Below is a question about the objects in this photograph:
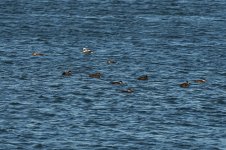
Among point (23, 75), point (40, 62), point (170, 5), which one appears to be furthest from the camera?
point (170, 5)

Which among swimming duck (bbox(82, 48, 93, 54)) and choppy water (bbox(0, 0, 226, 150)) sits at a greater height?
swimming duck (bbox(82, 48, 93, 54))

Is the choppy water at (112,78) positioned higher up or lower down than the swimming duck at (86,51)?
lower down

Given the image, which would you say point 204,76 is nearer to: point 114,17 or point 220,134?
point 220,134

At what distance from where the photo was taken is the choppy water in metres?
68.5

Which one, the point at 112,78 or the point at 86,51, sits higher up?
the point at 86,51

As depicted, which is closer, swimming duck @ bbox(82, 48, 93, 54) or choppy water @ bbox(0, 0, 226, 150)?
choppy water @ bbox(0, 0, 226, 150)

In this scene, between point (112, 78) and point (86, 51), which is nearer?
point (112, 78)

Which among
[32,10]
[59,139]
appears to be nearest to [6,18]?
[32,10]

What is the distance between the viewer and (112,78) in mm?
89562

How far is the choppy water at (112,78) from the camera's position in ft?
225

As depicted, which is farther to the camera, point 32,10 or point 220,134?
point 32,10

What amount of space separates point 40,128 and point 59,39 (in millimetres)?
44128

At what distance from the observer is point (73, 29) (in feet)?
404

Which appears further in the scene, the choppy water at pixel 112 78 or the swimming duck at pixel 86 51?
the swimming duck at pixel 86 51
